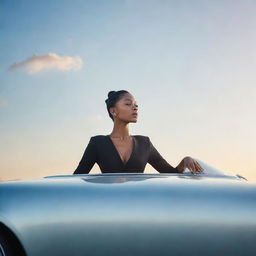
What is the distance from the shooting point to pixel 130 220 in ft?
6.09

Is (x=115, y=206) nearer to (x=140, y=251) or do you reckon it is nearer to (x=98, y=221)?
(x=98, y=221)

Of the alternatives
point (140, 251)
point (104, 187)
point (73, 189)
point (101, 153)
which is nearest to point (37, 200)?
point (73, 189)

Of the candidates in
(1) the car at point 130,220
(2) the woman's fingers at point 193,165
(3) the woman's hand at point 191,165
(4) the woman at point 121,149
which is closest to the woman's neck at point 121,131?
(4) the woman at point 121,149

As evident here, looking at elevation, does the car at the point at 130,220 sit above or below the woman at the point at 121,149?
below

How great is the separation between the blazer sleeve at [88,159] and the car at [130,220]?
1568 mm

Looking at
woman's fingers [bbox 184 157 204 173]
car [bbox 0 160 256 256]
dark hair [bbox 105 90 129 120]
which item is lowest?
car [bbox 0 160 256 256]

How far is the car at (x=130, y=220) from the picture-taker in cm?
182

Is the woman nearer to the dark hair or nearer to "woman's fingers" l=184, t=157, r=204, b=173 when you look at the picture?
the dark hair

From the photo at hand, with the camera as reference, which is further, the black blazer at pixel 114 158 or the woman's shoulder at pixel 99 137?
the woman's shoulder at pixel 99 137

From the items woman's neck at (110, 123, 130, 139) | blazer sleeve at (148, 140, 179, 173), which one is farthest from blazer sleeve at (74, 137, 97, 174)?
blazer sleeve at (148, 140, 179, 173)

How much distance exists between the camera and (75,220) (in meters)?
1.89

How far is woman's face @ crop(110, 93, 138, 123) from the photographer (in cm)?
374

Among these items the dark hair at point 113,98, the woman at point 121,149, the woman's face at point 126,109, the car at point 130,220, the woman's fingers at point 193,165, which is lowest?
the car at point 130,220

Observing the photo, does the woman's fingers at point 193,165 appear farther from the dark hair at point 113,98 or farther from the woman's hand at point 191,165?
the dark hair at point 113,98
